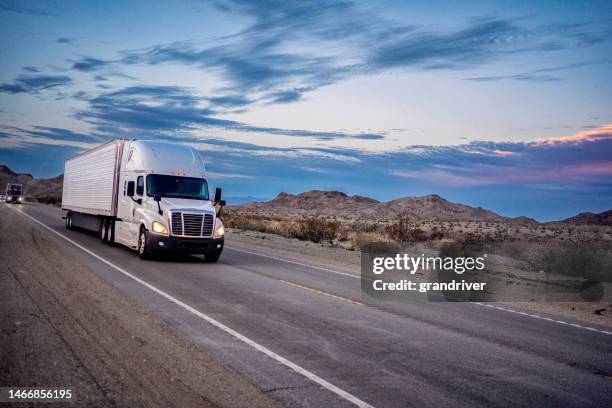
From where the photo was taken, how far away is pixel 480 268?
866 inches

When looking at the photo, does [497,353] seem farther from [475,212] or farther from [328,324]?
[475,212]

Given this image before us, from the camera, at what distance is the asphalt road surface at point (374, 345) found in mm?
5984

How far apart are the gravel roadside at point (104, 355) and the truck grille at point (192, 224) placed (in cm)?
603

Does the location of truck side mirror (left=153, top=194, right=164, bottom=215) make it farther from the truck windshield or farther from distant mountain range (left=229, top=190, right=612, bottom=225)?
distant mountain range (left=229, top=190, right=612, bottom=225)

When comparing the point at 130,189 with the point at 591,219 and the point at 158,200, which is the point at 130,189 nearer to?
the point at 158,200

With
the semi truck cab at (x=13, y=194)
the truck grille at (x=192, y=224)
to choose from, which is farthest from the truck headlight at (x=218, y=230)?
the semi truck cab at (x=13, y=194)

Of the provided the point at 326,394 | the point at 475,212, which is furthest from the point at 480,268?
the point at 475,212

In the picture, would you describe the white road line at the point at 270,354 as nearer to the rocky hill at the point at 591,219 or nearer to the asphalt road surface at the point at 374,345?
the asphalt road surface at the point at 374,345

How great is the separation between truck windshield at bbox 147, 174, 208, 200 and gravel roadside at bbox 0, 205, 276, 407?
24.4ft

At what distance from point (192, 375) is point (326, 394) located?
1503mm

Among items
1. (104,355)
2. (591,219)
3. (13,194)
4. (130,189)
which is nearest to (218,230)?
(130,189)

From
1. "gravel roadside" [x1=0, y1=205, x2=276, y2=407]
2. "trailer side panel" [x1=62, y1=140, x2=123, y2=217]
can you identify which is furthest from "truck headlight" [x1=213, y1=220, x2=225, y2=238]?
"gravel roadside" [x1=0, y1=205, x2=276, y2=407]

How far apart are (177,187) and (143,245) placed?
90.5 inches

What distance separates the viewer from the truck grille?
17.1 meters
